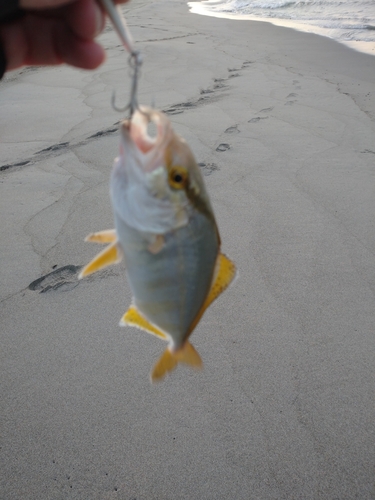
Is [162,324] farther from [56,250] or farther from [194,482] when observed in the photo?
[56,250]

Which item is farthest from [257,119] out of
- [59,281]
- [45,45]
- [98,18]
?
[98,18]

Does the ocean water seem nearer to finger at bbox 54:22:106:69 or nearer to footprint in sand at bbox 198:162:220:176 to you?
footprint in sand at bbox 198:162:220:176

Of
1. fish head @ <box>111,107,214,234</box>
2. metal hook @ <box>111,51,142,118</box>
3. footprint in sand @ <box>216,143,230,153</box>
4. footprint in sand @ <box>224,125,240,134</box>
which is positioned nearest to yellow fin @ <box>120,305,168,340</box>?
fish head @ <box>111,107,214,234</box>

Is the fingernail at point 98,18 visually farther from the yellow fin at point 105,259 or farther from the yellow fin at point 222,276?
the yellow fin at point 222,276

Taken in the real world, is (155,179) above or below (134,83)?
below

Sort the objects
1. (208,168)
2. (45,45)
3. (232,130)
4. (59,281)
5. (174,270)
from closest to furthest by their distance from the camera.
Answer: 1. (174,270)
2. (45,45)
3. (59,281)
4. (208,168)
5. (232,130)

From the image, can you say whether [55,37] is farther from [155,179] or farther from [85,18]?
[155,179]

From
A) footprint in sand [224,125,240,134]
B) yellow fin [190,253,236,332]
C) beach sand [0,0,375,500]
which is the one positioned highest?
yellow fin [190,253,236,332]

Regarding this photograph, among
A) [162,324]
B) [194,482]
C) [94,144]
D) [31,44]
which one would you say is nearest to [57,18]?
[31,44]
